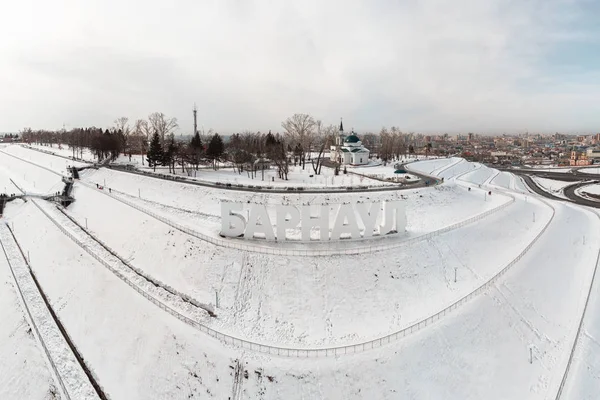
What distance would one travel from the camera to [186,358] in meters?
20.6

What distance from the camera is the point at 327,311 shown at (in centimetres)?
2423

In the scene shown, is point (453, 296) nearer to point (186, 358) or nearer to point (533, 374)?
point (533, 374)

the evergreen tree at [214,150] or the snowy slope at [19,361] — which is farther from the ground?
the evergreen tree at [214,150]

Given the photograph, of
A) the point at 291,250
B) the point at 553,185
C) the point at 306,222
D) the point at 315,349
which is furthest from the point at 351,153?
the point at 315,349

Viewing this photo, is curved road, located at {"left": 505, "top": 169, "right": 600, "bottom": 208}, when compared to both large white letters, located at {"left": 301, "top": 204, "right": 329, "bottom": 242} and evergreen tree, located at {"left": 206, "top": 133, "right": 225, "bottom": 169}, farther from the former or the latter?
evergreen tree, located at {"left": 206, "top": 133, "right": 225, "bottom": 169}

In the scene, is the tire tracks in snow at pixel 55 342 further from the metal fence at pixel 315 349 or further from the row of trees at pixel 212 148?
the row of trees at pixel 212 148

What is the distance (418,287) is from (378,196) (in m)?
16.2

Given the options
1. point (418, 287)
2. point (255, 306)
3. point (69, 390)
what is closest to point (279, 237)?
point (255, 306)

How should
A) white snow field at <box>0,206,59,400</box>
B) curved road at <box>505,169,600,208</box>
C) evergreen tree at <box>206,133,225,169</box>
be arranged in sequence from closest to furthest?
1. white snow field at <box>0,206,59,400</box>
2. curved road at <box>505,169,600,208</box>
3. evergreen tree at <box>206,133,225,169</box>

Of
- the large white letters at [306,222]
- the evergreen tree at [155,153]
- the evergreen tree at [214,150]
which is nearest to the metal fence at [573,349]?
the large white letters at [306,222]

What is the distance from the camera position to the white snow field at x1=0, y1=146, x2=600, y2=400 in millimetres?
19766

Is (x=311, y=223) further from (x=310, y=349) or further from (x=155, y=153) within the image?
(x=155, y=153)

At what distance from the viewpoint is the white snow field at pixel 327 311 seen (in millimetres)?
19766

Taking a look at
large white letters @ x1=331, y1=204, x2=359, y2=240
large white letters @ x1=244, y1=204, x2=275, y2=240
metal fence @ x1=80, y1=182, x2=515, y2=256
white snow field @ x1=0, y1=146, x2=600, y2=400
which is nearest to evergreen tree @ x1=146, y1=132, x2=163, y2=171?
white snow field @ x1=0, y1=146, x2=600, y2=400
